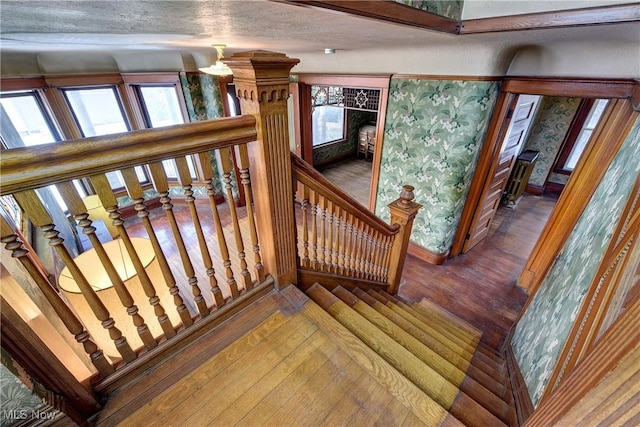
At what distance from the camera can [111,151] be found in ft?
2.61

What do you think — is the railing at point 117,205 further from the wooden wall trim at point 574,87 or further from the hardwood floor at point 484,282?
the wooden wall trim at point 574,87

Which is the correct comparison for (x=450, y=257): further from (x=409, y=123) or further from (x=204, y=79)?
(x=204, y=79)

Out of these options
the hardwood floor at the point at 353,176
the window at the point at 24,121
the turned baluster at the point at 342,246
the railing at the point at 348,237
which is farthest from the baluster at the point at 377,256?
the window at the point at 24,121

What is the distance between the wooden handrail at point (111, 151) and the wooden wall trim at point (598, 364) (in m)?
1.16

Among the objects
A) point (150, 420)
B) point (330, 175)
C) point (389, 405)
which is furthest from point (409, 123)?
point (330, 175)

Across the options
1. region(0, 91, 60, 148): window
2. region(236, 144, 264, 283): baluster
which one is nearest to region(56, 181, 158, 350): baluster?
region(236, 144, 264, 283): baluster

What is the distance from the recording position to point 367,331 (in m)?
1.41

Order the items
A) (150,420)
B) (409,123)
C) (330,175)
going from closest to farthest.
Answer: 1. (150,420)
2. (409,123)
3. (330,175)

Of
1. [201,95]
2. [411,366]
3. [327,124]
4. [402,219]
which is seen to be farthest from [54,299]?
[327,124]

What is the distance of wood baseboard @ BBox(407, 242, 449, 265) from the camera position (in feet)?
10.9

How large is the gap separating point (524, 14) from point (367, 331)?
191cm

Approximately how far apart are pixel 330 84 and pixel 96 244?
3264 millimetres

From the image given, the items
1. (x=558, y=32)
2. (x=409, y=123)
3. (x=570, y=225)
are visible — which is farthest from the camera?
(x=409, y=123)

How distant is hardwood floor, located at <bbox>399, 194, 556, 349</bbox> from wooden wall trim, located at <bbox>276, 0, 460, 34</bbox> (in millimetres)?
2397
